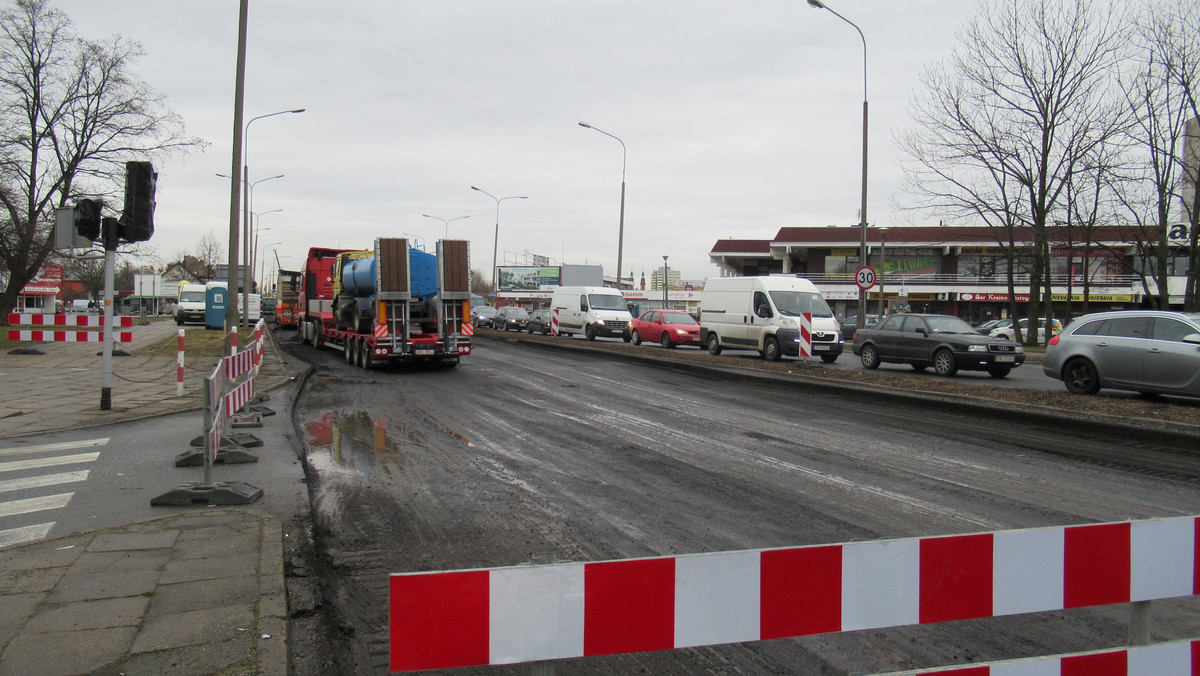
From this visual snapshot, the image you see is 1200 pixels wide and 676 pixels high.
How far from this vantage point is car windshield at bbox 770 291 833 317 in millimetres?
21938

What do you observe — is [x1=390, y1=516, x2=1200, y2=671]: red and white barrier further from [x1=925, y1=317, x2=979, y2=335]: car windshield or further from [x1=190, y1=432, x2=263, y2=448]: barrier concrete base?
[x1=925, y1=317, x2=979, y2=335]: car windshield

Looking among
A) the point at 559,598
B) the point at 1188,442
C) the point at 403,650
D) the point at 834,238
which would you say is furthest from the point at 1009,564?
the point at 834,238

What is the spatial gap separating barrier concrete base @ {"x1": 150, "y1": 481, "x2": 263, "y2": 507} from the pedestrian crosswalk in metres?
0.76

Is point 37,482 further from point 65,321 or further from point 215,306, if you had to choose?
point 215,306

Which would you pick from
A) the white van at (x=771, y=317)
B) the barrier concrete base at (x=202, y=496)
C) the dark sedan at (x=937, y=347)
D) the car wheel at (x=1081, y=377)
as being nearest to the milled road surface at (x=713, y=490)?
the barrier concrete base at (x=202, y=496)

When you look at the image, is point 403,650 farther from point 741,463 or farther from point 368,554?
point 741,463

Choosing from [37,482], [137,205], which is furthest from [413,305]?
[37,482]

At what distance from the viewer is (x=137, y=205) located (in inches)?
422

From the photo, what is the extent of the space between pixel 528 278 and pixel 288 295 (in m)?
61.5

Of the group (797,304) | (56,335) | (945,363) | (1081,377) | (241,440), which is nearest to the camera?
(241,440)

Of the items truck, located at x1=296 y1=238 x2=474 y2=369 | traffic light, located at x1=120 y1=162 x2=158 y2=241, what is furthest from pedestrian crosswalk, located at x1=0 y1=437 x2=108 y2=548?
truck, located at x1=296 y1=238 x2=474 y2=369

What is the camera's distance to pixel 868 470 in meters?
7.74

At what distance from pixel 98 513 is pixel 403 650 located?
531cm

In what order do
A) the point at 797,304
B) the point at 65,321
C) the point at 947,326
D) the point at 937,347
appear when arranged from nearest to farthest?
the point at 937,347, the point at 947,326, the point at 797,304, the point at 65,321
